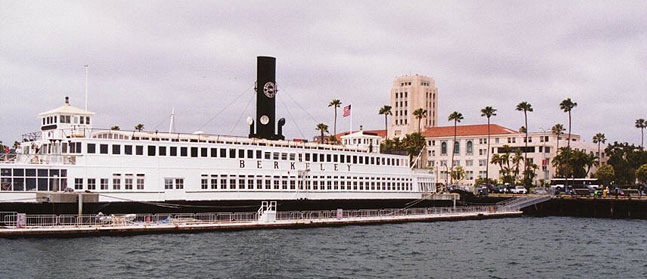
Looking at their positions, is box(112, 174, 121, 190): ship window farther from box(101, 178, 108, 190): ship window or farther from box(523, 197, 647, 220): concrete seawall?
box(523, 197, 647, 220): concrete seawall

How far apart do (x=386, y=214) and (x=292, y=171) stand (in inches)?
423

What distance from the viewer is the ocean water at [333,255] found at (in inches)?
1435

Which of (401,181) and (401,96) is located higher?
(401,96)

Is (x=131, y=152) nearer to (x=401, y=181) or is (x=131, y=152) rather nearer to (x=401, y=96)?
(x=401, y=181)

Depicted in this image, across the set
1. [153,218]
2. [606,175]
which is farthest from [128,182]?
[606,175]

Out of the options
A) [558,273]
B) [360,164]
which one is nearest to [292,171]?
[360,164]

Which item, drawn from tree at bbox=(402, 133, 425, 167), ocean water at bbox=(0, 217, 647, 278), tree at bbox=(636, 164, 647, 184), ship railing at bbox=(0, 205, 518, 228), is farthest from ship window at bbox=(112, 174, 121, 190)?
tree at bbox=(636, 164, 647, 184)

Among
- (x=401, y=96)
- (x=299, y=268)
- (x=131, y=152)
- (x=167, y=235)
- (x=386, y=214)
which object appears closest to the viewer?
(x=299, y=268)

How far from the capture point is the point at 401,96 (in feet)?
600

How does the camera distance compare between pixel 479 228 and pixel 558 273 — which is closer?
pixel 558 273

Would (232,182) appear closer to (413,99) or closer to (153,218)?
(153,218)

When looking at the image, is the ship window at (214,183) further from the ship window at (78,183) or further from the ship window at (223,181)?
the ship window at (78,183)

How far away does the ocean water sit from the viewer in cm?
3644

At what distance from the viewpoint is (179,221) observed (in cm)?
5228
